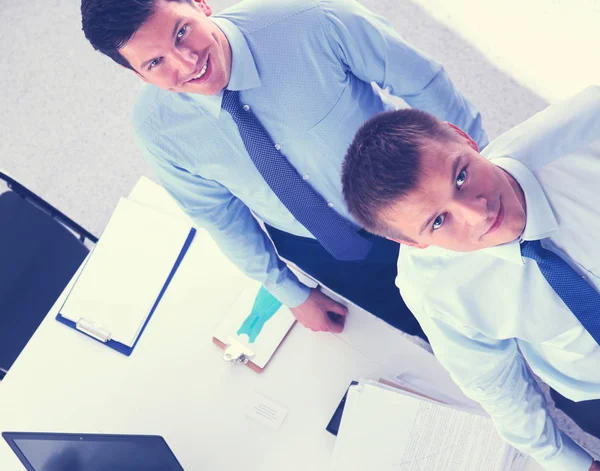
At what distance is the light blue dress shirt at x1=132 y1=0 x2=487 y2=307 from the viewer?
1.20 m

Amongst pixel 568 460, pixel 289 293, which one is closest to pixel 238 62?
pixel 289 293

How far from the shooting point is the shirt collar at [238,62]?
117cm

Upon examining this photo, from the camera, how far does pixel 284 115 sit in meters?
1.24

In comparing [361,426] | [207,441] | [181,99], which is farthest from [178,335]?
[181,99]

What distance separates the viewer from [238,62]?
117cm

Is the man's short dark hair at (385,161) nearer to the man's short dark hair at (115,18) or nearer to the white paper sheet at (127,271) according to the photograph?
the man's short dark hair at (115,18)

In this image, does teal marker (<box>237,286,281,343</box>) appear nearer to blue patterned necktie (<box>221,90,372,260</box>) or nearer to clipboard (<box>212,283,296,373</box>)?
clipboard (<box>212,283,296,373</box>)

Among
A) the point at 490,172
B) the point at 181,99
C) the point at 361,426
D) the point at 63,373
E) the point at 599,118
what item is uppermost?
the point at 599,118

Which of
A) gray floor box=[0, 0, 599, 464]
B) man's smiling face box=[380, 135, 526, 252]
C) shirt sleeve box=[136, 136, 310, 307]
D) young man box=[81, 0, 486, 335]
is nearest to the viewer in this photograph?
man's smiling face box=[380, 135, 526, 252]

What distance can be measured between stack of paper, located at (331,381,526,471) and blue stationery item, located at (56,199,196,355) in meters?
0.59

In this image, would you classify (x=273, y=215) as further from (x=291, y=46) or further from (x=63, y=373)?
(x=63, y=373)

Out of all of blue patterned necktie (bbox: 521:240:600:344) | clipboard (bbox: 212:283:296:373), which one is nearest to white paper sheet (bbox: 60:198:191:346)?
clipboard (bbox: 212:283:296:373)

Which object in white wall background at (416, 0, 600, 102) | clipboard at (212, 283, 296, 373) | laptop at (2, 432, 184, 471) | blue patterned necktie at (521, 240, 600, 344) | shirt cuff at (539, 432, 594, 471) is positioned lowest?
laptop at (2, 432, 184, 471)

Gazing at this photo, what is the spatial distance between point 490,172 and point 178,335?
0.91 metres
